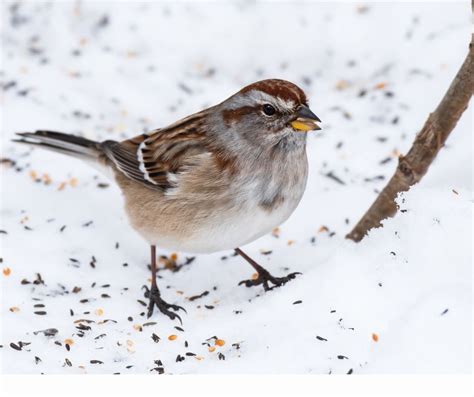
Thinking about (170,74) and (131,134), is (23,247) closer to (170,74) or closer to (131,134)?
(131,134)

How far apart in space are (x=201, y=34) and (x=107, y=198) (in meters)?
2.30

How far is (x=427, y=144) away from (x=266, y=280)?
1121 millimetres

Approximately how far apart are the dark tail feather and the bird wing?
0.75 feet

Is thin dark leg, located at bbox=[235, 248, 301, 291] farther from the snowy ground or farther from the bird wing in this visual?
the bird wing

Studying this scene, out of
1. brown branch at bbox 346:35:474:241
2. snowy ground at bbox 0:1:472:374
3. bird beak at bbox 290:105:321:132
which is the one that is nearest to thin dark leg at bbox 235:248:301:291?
snowy ground at bbox 0:1:472:374

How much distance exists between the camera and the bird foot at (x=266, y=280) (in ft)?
14.9

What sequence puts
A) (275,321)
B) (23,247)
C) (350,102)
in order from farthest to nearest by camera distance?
(350,102) → (23,247) → (275,321)

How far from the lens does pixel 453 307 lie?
3.34m

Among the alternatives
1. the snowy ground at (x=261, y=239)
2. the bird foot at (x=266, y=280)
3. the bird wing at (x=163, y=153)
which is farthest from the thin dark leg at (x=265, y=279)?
the bird wing at (x=163, y=153)

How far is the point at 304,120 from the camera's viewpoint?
13.4 ft

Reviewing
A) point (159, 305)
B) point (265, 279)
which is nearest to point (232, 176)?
point (265, 279)

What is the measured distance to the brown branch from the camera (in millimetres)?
4219

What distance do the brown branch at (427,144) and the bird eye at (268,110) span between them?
2.51ft

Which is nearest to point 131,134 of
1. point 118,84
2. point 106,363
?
point 118,84
